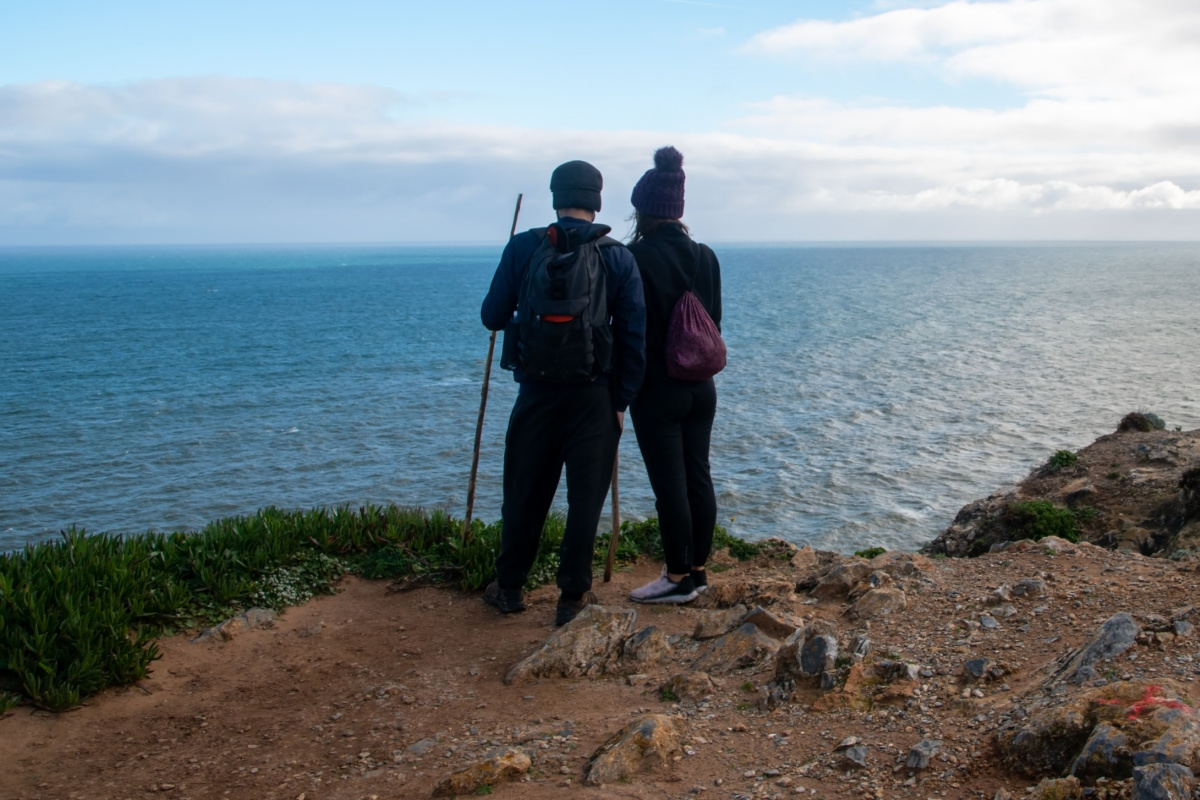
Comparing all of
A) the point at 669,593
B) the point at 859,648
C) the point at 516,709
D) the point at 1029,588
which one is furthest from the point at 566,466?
the point at 1029,588

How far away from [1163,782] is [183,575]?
5.42 m

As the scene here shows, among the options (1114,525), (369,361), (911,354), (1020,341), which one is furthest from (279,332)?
(1114,525)

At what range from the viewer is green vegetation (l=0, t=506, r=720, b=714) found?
4.70 metres

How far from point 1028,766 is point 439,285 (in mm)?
101657

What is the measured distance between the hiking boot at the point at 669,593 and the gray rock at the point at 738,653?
3.10ft

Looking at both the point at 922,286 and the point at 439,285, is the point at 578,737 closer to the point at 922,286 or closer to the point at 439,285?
the point at 922,286

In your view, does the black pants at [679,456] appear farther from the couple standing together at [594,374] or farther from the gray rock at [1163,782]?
the gray rock at [1163,782]

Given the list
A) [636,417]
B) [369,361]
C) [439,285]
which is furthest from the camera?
[439,285]

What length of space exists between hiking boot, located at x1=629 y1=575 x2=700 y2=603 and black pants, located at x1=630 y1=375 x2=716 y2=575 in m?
0.08

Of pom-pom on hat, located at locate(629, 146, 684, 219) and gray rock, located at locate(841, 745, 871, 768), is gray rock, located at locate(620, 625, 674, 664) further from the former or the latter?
pom-pom on hat, located at locate(629, 146, 684, 219)

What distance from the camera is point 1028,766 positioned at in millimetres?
3174

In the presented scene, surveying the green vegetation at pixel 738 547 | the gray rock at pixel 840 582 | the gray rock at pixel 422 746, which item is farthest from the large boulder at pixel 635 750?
the green vegetation at pixel 738 547

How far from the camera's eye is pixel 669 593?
18.8 ft

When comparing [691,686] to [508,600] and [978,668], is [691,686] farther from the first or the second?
[508,600]
